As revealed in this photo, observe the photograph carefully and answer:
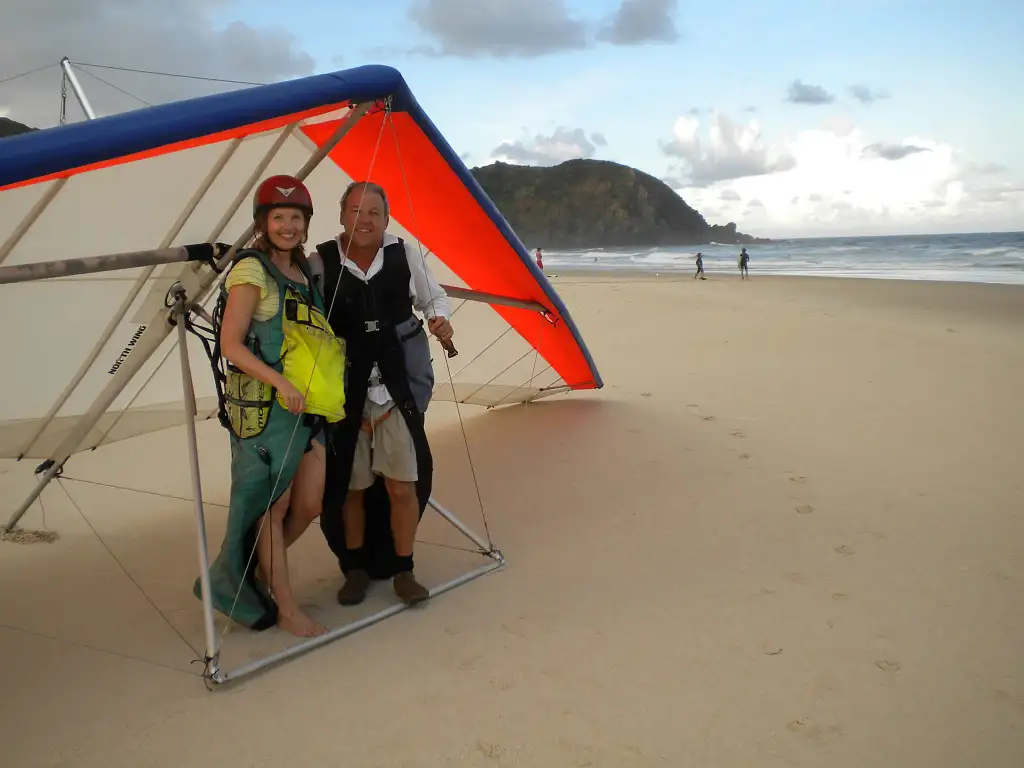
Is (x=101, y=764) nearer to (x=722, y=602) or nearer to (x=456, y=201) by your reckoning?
(x=722, y=602)

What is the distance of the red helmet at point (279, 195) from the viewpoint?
227 centimetres

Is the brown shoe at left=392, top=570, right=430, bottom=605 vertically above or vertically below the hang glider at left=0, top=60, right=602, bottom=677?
below

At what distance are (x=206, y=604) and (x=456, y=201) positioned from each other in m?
1.86

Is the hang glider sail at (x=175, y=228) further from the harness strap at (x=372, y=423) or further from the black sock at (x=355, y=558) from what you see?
the black sock at (x=355, y=558)

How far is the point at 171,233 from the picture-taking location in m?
3.13

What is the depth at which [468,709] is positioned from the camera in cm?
210

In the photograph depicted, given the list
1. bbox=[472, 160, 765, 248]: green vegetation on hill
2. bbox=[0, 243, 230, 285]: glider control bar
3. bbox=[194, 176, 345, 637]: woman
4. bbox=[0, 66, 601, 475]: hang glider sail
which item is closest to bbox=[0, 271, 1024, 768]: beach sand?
bbox=[194, 176, 345, 637]: woman

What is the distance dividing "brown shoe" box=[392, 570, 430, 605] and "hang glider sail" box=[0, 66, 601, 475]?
1.15 m

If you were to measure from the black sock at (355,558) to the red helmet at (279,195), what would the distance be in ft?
4.06

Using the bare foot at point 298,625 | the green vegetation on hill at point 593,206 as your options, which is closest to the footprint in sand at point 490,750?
the bare foot at point 298,625

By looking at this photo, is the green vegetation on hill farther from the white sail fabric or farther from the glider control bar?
the glider control bar

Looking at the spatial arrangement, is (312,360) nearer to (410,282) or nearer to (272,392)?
(272,392)

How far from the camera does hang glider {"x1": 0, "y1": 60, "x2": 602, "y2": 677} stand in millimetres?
2191

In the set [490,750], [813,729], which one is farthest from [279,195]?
[813,729]
